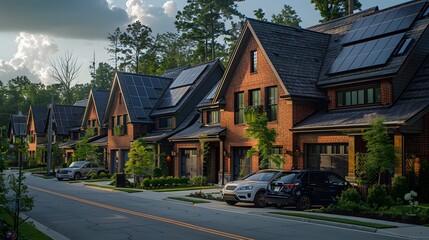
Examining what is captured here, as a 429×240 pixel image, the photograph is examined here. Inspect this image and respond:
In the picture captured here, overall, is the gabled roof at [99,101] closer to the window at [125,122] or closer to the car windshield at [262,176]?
the window at [125,122]

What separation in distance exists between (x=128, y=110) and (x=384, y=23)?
2654 cm

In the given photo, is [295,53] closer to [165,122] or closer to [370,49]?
[370,49]

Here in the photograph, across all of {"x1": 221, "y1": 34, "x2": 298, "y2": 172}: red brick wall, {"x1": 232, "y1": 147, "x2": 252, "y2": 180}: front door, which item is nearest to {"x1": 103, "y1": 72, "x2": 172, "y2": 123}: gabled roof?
{"x1": 221, "y1": 34, "x2": 298, "y2": 172}: red brick wall

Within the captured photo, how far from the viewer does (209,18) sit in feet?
233

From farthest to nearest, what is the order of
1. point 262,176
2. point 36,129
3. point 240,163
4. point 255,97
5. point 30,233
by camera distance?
point 36,129, point 240,163, point 255,97, point 262,176, point 30,233

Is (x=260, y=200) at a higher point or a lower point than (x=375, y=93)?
lower

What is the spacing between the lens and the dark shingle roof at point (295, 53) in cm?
2952

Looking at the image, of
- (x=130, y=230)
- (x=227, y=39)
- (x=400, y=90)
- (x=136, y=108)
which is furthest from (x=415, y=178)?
(x=227, y=39)

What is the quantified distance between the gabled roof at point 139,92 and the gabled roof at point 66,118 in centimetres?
2315

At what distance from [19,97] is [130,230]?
124 meters

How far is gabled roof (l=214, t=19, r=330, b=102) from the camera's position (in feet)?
96.8

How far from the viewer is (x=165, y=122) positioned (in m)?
47.2

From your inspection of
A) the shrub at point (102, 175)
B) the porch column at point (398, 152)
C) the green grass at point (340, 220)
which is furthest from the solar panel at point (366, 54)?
the shrub at point (102, 175)

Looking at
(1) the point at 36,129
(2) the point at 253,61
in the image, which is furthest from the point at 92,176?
(1) the point at 36,129
